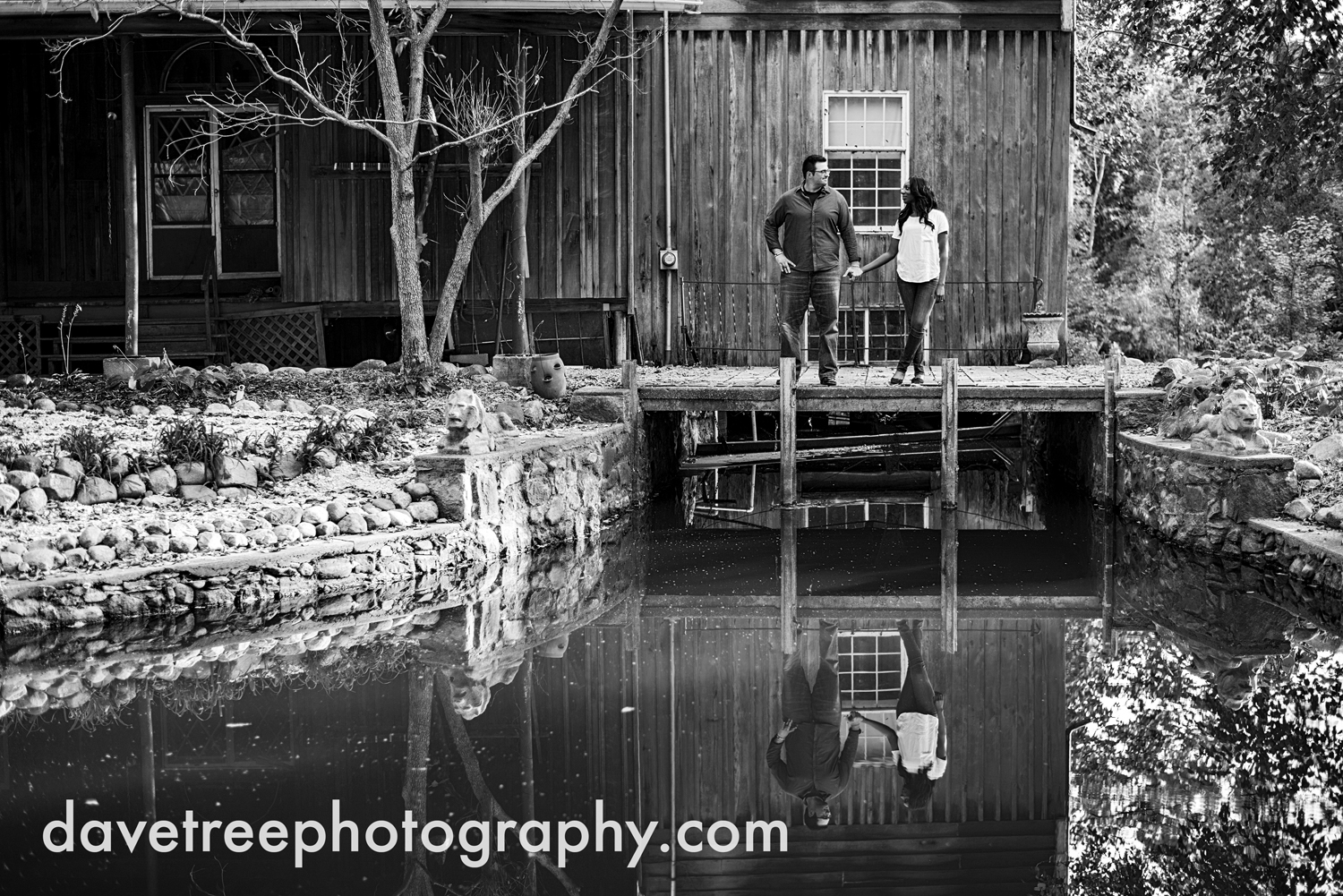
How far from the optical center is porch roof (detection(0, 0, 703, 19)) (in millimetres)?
14852

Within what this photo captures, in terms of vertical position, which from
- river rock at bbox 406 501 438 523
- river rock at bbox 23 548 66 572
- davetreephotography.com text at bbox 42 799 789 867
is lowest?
davetreephotography.com text at bbox 42 799 789 867

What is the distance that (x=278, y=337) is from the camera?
55.5 ft

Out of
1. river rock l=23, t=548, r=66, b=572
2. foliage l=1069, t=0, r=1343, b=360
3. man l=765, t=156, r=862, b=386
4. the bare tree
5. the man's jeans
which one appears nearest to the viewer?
river rock l=23, t=548, r=66, b=572

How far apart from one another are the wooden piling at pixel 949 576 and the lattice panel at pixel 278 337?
281 inches

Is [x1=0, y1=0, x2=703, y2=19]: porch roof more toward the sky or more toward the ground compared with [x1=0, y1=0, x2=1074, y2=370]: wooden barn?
more toward the sky

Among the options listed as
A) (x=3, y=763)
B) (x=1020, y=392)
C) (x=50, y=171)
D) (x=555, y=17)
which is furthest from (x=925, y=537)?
(x=50, y=171)

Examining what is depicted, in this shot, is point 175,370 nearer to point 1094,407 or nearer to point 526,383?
point 526,383

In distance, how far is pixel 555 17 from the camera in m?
16.4

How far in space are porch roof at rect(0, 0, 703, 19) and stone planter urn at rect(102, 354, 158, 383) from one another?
3222 millimetres

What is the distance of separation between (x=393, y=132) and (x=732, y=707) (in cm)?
875

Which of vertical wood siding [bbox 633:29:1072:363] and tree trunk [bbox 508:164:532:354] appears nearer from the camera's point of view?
tree trunk [bbox 508:164:532:354]

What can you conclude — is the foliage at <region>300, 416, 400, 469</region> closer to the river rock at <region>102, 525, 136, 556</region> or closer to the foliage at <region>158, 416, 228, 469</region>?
the foliage at <region>158, 416, 228, 469</region>

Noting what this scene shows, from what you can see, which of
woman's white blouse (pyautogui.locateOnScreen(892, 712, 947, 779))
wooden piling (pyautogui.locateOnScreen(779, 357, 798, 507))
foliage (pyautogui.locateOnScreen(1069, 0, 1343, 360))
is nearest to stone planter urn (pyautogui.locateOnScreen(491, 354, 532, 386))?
wooden piling (pyautogui.locateOnScreen(779, 357, 798, 507))

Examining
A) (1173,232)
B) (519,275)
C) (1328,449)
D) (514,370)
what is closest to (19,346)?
(519,275)
